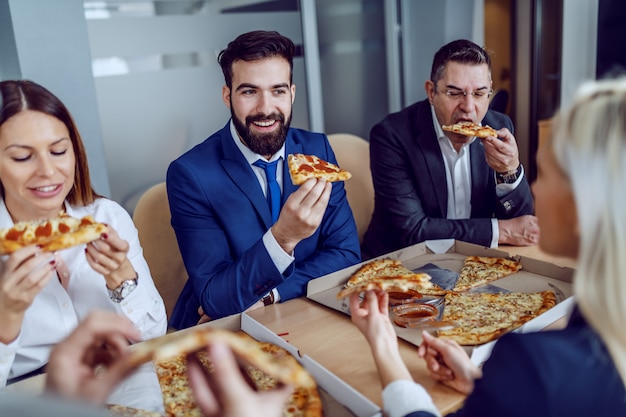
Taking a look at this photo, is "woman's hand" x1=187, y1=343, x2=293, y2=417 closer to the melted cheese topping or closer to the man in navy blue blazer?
the melted cheese topping

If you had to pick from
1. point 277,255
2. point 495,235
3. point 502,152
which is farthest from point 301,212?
point 502,152

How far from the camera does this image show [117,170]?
11.7 feet

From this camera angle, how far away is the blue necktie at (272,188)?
246 cm

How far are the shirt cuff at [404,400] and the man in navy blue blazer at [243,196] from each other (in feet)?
2.79

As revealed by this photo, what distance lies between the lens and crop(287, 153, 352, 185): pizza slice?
2.16 meters

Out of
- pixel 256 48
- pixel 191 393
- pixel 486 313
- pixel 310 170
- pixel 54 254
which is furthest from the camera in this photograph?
pixel 256 48

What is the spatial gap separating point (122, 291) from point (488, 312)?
129 cm

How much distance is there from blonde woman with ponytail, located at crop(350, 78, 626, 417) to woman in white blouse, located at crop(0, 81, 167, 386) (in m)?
1.19

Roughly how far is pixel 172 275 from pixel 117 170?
1091 mm

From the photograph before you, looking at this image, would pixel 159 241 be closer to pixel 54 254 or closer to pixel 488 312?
pixel 54 254

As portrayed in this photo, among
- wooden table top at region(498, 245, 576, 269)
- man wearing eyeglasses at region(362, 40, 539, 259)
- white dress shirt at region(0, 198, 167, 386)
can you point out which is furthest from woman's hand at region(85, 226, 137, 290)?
wooden table top at region(498, 245, 576, 269)

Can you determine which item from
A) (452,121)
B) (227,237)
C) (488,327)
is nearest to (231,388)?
(488,327)

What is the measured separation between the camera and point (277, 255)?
6.68ft

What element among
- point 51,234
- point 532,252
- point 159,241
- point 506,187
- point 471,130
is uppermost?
point 471,130
